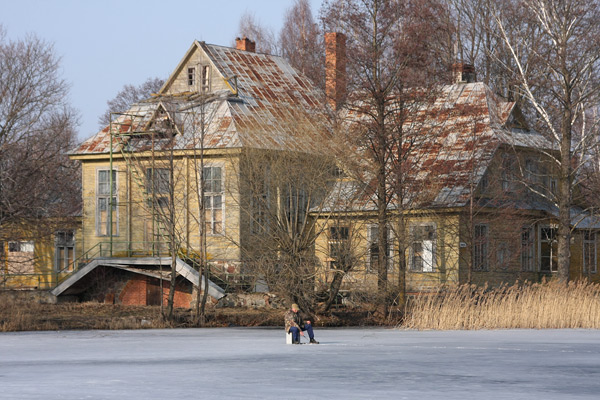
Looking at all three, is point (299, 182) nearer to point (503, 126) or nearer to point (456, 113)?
point (456, 113)

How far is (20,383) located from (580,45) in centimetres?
2525

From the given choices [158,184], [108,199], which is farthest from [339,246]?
[108,199]

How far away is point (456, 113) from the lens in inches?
1421

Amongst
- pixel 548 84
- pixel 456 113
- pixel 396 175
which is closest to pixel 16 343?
pixel 396 175

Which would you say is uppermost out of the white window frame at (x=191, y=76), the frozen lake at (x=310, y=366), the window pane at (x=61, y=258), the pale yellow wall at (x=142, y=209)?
the white window frame at (x=191, y=76)

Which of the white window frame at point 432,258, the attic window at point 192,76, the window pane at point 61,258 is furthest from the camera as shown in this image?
the window pane at point 61,258

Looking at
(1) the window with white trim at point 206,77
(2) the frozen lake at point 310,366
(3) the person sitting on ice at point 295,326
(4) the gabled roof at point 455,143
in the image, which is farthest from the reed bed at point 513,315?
(1) the window with white trim at point 206,77

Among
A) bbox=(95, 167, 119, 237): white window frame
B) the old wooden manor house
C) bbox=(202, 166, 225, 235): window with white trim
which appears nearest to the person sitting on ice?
the old wooden manor house

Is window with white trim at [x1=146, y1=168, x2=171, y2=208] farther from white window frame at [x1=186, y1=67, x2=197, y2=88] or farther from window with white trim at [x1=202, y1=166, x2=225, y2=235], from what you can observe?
white window frame at [x1=186, y1=67, x2=197, y2=88]

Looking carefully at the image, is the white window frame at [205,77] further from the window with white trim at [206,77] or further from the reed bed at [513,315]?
the reed bed at [513,315]

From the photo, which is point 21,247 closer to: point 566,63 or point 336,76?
point 336,76

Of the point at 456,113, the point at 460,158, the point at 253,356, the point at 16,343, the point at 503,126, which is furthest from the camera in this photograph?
the point at 503,126

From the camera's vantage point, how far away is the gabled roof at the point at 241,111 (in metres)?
36.2

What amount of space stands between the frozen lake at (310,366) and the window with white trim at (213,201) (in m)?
13.4
